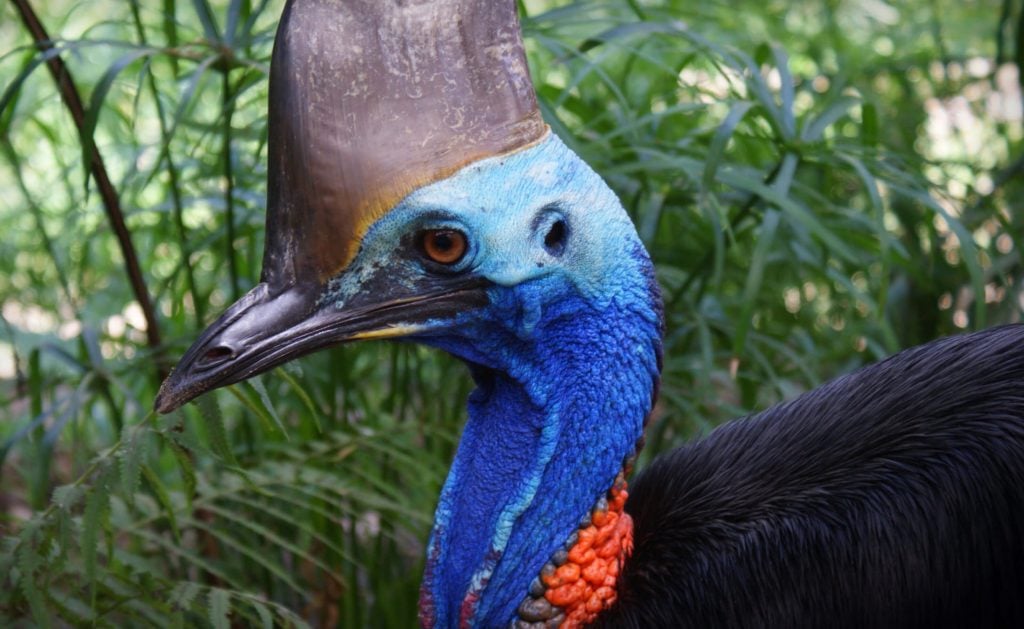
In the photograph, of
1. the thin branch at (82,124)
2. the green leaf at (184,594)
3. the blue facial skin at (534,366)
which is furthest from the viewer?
the thin branch at (82,124)

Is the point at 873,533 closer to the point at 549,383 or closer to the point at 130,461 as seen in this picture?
the point at 549,383

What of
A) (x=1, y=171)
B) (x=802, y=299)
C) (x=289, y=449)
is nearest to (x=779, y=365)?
(x=802, y=299)

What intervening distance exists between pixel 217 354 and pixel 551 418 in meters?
0.40

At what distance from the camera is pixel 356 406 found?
2.59 m

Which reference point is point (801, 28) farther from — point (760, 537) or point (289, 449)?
point (760, 537)

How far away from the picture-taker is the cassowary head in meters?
1.45

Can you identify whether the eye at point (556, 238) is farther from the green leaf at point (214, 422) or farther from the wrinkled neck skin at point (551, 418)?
the green leaf at point (214, 422)

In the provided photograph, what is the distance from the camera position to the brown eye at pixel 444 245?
4.80 feet

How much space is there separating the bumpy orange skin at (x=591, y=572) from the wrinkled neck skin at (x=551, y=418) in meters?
0.02

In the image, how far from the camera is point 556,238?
1.52 metres

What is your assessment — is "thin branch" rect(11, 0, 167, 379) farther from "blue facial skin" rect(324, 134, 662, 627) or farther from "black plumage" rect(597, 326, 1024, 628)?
"black plumage" rect(597, 326, 1024, 628)

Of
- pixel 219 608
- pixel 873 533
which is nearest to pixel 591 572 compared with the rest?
pixel 873 533

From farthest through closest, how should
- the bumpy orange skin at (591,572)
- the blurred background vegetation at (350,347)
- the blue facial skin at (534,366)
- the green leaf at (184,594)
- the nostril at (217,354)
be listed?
the blurred background vegetation at (350,347) < the green leaf at (184,594) < the bumpy orange skin at (591,572) < the blue facial skin at (534,366) < the nostril at (217,354)

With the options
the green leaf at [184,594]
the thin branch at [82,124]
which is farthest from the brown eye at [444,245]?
the thin branch at [82,124]
